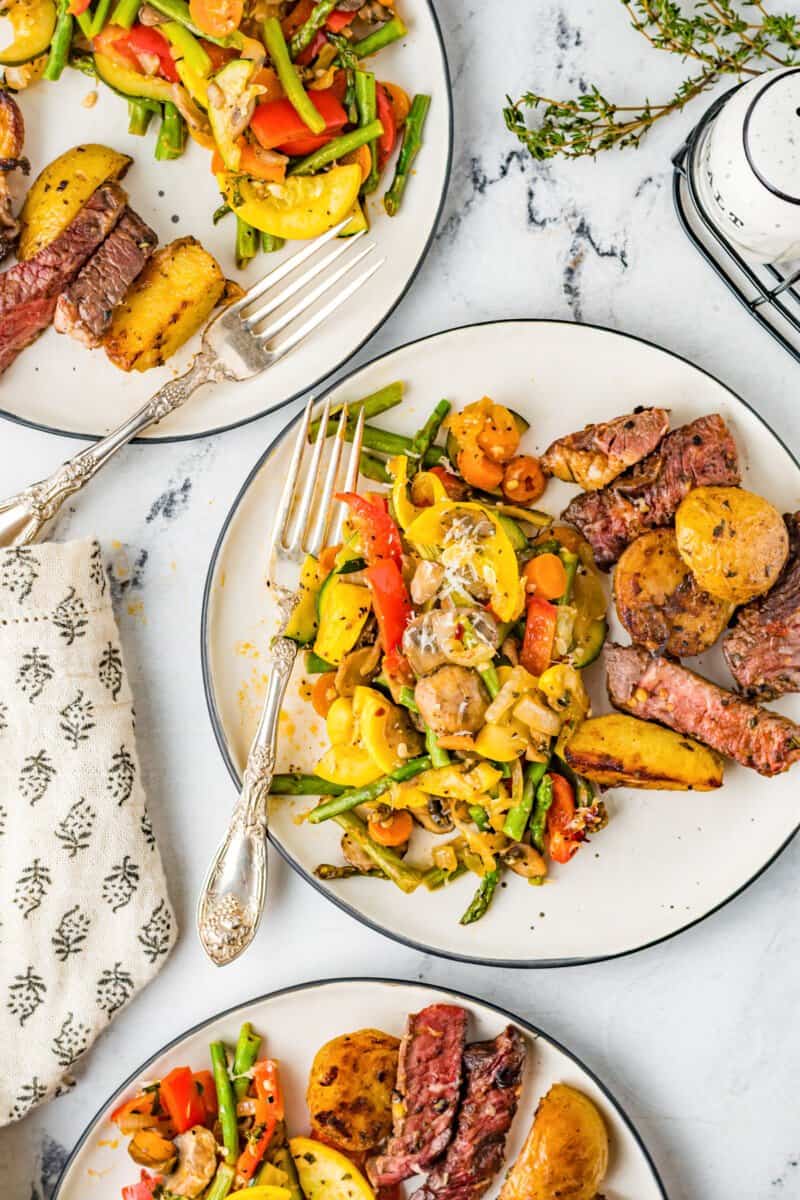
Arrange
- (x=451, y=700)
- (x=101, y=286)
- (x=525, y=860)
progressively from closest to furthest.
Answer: (x=451, y=700) → (x=525, y=860) → (x=101, y=286)

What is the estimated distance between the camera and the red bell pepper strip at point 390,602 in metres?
3.13

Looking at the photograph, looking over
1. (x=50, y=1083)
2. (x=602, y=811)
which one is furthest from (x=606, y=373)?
(x=50, y=1083)

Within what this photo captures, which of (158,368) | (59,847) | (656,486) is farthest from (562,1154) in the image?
(158,368)

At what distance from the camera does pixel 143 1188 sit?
3354 mm

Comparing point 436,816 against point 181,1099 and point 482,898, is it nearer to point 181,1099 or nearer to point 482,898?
point 482,898

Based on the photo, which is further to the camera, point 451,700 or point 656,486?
point 656,486

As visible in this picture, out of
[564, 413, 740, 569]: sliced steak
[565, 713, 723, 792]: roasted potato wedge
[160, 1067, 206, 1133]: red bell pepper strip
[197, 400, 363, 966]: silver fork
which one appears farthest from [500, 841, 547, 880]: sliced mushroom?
[160, 1067, 206, 1133]: red bell pepper strip

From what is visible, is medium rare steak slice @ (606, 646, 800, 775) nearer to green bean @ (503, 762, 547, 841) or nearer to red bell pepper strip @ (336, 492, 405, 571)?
green bean @ (503, 762, 547, 841)

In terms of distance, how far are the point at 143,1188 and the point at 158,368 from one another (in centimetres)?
241

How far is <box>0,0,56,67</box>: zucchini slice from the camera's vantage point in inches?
132

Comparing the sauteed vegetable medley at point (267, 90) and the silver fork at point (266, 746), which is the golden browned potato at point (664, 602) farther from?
the sauteed vegetable medley at point (267, 90)

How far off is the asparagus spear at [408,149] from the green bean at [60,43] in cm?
102

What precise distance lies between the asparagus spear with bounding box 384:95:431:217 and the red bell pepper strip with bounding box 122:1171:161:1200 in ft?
A: 9.49

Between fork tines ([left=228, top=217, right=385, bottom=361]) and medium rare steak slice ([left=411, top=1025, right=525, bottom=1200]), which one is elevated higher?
fork tines ([left=228, top=217, right=385, bottom=361])
